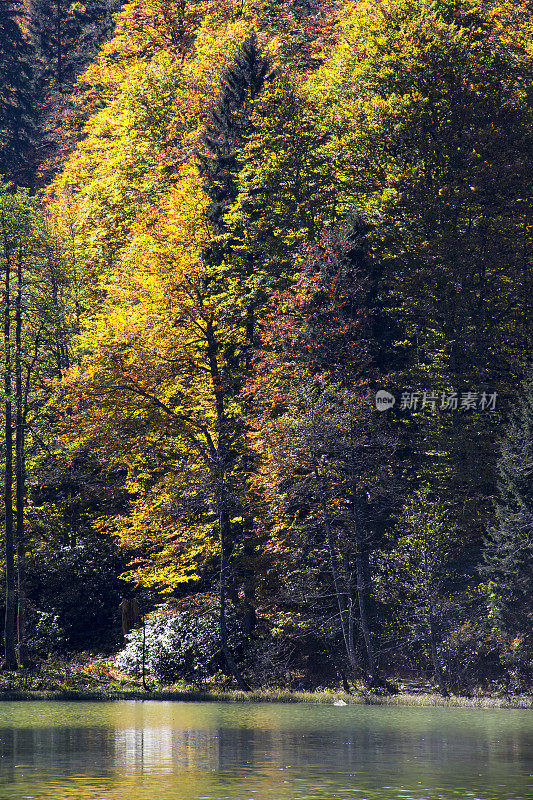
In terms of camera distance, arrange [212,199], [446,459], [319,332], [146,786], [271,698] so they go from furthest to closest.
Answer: [212,199] < [446,459] < [319,332] < [271,698] < [146,786]

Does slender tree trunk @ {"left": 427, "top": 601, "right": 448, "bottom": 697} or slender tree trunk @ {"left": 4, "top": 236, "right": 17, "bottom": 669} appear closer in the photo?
slender tree trunk @ {"left": 427, "top": 601, "right": 448, "bottom": 697}

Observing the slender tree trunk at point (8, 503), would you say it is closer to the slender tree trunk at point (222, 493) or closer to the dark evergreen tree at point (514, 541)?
the slender tree trunk at point (222, 493)

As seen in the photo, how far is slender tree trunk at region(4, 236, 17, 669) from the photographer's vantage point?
103 ft

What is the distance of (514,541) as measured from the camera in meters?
28.4

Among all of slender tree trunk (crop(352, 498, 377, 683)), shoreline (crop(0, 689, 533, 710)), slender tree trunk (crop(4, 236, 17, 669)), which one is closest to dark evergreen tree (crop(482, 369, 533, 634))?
shoreline (crop(0, 689, 533, 710))

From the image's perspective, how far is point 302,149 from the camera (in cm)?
3828

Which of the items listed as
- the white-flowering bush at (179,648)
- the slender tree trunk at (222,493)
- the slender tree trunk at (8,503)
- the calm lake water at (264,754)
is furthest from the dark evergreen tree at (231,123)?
the calm lake water at (264,754)

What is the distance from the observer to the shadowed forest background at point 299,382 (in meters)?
30.1

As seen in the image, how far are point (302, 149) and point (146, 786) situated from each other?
2926cm

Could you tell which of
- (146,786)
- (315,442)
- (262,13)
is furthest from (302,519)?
(262,13)

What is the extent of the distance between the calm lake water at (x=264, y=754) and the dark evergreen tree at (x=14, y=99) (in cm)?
4240

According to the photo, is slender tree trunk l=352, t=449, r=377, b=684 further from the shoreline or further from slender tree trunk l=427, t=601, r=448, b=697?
slender tree trunk l=427, t=601, r=448, b=697

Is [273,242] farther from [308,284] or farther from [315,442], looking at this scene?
[315,442]

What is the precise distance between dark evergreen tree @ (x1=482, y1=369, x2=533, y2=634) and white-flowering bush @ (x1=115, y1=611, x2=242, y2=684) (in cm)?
840
